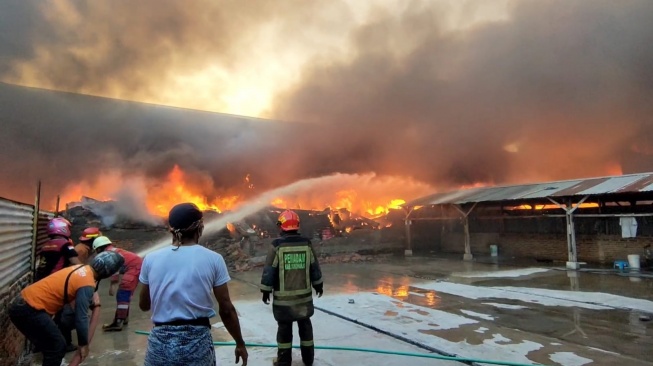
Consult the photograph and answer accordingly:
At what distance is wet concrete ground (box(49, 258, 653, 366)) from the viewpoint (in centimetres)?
434

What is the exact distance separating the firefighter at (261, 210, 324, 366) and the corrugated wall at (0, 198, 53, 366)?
7.77 feet

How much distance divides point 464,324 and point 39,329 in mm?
4884

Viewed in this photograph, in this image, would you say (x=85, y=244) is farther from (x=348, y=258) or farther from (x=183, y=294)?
(x=348, y=258)

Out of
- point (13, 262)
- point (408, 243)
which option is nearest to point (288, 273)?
point (13, 262)

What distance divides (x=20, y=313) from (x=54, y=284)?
267 millimetres

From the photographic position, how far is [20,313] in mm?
2766

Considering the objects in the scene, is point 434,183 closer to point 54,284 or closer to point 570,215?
point 570,215

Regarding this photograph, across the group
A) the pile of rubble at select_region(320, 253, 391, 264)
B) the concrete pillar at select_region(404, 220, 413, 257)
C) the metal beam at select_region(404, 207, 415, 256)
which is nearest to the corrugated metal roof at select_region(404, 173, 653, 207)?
the metal beam at select_region(404, 207, 415, 256)

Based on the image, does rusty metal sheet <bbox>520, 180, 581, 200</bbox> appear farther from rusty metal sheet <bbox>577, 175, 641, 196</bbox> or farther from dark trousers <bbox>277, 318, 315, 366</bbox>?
dark trousers <bbox>277, 318, 315, 366</bbox>

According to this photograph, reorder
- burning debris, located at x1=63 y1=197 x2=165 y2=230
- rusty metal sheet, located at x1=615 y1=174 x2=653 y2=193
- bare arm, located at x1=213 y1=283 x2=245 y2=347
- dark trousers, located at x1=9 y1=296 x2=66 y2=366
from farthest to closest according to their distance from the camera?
burning debris, located at x1=63 y1=197 x2=165 y2=230 < rusty metal sheet, located at x1=615 y1=174 x2=653 y2=193 < dark trousers, located at x1=9 y1=296 x2=66 y2=366 < bare arm, located at x1=213 y1=283 x2=245 y2=347

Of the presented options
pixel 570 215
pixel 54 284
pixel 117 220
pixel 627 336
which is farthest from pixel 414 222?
pixel 54 284

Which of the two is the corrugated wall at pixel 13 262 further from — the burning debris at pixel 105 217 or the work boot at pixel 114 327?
the burning debris at pixel 105 217

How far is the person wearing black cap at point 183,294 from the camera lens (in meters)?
1.99

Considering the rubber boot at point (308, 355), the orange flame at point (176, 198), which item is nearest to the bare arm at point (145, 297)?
the rubber boot at point (308, 355)
